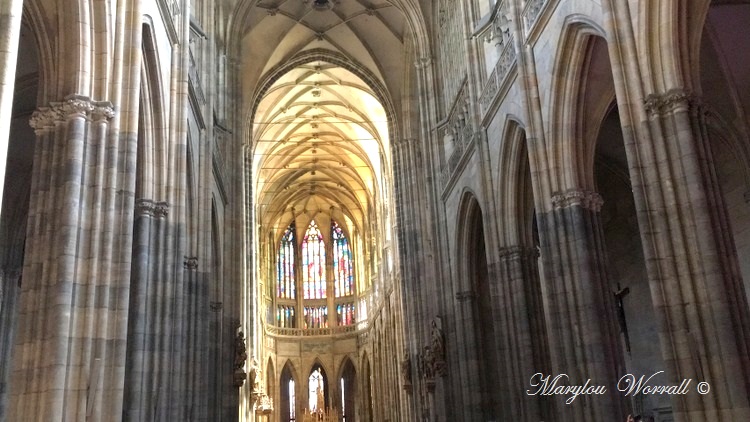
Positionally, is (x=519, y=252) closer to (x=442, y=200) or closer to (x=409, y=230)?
(x=442, y=200)

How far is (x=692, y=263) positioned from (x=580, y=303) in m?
3.98

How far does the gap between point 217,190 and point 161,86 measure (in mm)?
8238

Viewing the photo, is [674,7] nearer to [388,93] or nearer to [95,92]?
[95,92]

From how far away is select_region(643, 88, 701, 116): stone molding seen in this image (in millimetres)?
10125

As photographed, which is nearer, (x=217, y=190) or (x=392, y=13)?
(x=217, y=190)

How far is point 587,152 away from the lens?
14.6 meters

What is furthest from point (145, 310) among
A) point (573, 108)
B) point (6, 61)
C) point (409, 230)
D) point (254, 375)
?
point (254, 375)

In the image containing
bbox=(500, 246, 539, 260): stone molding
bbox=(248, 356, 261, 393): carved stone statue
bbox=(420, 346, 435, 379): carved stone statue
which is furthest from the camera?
bbox=(248, 356, 261, 393): carved stone statue

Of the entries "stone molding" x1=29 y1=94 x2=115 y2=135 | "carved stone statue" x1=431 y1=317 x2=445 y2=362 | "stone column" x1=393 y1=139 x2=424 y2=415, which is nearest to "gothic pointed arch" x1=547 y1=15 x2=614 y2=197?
"stone molding" x1=29 y1=94 x2=115 y2=135

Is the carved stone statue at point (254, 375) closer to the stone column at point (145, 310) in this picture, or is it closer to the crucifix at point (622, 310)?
the crucifix at point (622, 310)

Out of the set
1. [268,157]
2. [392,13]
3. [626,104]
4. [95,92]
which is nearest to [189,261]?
[95,92]

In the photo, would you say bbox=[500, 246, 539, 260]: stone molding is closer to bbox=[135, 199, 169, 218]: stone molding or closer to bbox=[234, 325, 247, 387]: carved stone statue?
bbox=[135, 199, 169, 218]: stone molding
